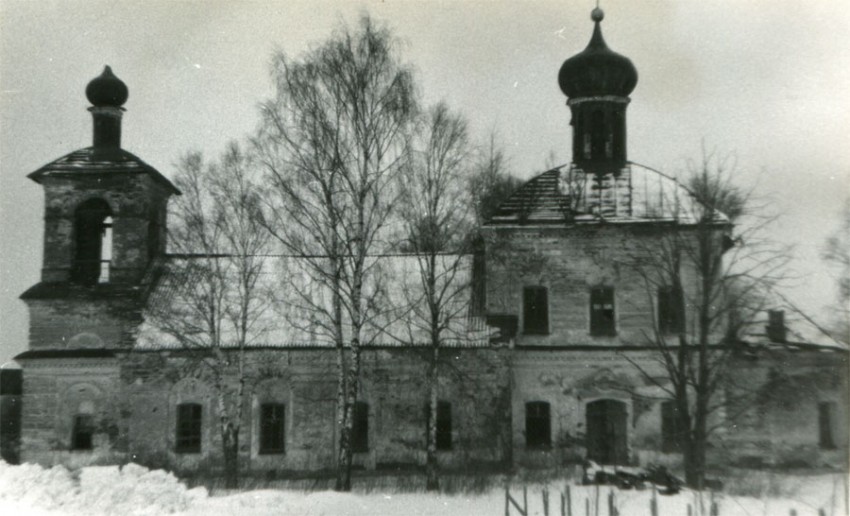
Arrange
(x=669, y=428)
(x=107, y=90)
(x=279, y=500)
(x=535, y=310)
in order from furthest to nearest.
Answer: (x=107, y=90) → (x=535, y=310) → (x=669, y=428) → (x=279, y=500)

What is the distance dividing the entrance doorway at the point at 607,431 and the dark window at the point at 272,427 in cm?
741

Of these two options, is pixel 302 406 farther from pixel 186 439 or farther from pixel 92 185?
pixel 92 185

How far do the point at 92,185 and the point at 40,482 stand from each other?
10.4 meters

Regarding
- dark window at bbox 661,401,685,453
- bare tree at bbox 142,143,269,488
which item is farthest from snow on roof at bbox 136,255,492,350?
dark window at bbox 661,401,685,453

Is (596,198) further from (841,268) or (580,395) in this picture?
(841,268)

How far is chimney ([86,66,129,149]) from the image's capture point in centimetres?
2536

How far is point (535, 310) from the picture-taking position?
24750 millimetres

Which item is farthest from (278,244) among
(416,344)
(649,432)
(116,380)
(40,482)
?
(649,432)

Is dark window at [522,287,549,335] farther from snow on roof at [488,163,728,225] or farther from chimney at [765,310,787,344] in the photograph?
chimney at [765,310,787,344]

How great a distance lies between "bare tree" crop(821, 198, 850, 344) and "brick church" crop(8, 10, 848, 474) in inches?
72.1

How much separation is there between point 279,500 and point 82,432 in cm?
928

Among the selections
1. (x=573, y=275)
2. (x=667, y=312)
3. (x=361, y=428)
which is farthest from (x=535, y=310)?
(x=361, y=428)

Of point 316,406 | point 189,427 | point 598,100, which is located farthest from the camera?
point 598,100

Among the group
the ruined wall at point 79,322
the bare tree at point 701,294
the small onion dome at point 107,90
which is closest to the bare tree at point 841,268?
the bare tree at point 701,294
